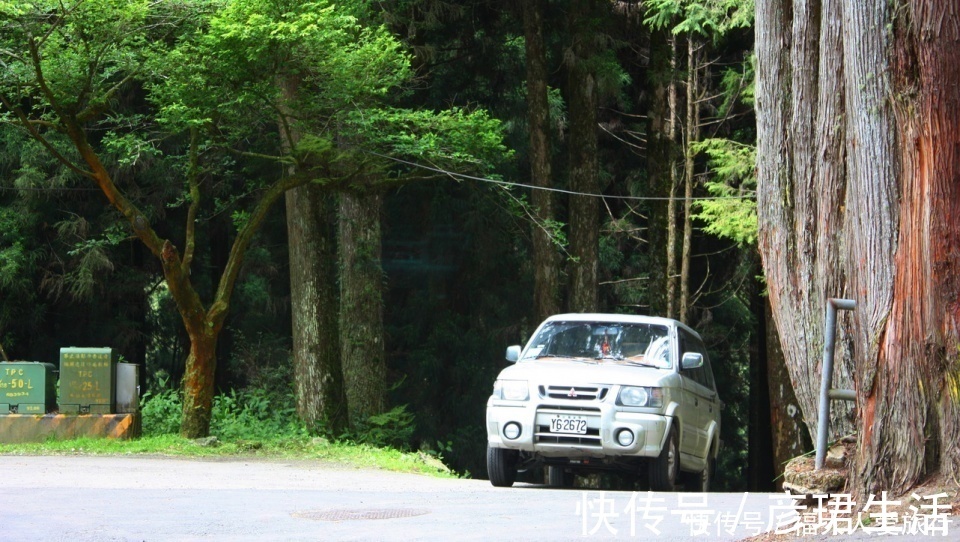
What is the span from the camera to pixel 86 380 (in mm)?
17172

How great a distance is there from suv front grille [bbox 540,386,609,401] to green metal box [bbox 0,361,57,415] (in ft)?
28.0

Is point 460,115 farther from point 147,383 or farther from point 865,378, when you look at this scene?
point 147,383

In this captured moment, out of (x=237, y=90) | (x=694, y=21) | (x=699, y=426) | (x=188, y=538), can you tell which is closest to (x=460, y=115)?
(x=237, y=90)

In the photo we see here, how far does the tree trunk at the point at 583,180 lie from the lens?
26594mm

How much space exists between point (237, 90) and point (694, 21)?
8844 mm

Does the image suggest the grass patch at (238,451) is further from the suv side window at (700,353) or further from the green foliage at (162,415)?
the suv side window at (700,353)

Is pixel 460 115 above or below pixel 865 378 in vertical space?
above

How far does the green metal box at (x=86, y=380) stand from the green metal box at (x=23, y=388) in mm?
264

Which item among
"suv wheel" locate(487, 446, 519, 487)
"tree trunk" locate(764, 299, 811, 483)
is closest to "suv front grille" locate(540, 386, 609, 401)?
"suv wheel" locate(487, 446, 519, 487)

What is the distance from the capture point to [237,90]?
56.3 feet

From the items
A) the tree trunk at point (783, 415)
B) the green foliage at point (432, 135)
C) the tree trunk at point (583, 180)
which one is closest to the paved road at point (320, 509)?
the green foliage at point (432, 135)

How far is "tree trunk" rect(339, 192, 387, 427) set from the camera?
23391 millimetres

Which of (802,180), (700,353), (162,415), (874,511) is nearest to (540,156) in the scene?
(162,415)

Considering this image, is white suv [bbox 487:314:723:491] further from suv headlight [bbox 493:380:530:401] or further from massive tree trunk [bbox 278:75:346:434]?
massive tree trunk [bbox 278:75:346:434]
